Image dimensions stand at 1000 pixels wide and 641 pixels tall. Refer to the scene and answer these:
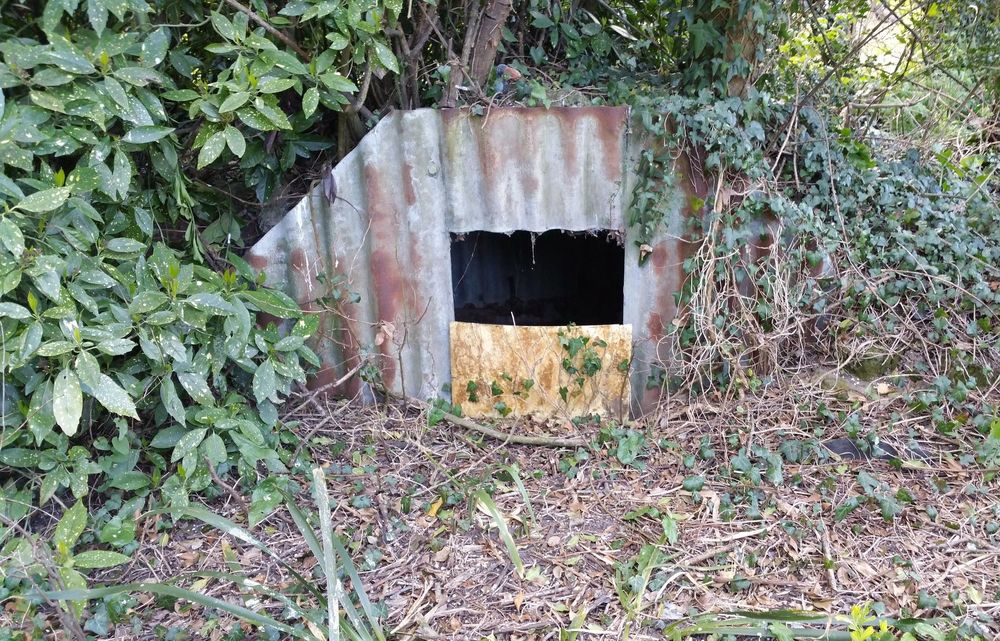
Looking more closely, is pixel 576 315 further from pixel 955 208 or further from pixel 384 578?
pixel 384 578

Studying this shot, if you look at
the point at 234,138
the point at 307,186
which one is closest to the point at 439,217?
the point at 307,186

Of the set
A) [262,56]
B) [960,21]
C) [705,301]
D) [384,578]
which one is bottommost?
[384,578]

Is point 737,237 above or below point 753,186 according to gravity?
below

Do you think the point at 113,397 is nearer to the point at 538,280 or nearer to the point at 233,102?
the point at 233,102

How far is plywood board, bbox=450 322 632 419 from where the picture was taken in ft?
12.3

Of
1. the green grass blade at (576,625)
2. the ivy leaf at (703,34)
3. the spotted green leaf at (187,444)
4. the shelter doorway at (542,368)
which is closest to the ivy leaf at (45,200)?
the spotted green leaf at (187,444)

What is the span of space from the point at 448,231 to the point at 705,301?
1380 millimetres

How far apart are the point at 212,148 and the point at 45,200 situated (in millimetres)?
672

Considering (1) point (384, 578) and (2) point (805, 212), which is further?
(2) point (805, 212)

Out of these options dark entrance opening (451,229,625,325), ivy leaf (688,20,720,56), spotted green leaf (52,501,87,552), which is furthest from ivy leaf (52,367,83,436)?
dark entrance opening (451,229,625,325)

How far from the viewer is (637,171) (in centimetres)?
351

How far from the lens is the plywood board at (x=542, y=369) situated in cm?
374

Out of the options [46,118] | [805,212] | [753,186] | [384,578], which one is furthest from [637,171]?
[46,118]

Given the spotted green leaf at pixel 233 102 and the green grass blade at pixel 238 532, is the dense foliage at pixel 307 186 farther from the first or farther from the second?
the green grass blade at pixel 238 532
